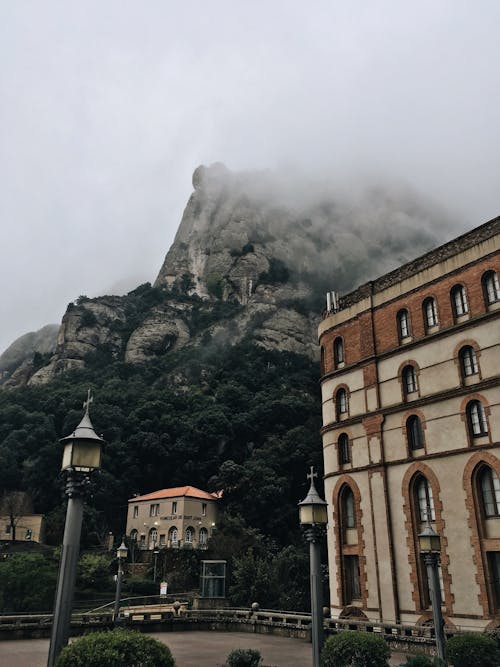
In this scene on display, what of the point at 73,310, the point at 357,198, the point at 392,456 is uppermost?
the point at 357,198

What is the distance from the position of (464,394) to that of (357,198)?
13579cm

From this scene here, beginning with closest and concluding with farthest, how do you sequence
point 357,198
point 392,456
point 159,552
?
point 392,456, point 159,552, point 357,198

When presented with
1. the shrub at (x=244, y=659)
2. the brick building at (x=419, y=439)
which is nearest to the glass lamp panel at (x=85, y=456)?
the shrub at (x=244, y=659)

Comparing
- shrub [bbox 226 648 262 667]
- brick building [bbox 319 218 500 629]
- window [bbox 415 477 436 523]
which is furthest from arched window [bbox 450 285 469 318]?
shrub [bbox 226 648 262 667]

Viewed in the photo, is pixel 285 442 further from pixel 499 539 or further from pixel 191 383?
pixel 499 539

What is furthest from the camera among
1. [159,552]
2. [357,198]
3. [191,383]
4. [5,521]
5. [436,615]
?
[357,198]

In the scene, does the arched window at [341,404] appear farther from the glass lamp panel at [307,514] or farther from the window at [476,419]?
the glass lamp panel at [307,514]

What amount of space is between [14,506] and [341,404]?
57891 mm

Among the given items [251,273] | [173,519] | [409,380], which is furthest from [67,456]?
[251,273]

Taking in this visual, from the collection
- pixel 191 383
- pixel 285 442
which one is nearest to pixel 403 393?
pixel 285 442

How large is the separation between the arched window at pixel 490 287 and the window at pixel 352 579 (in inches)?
522

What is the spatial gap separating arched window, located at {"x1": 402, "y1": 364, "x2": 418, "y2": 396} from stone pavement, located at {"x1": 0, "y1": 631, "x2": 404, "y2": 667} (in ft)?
36.7

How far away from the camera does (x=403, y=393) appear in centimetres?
2661

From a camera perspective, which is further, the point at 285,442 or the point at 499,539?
the point at 285,442
